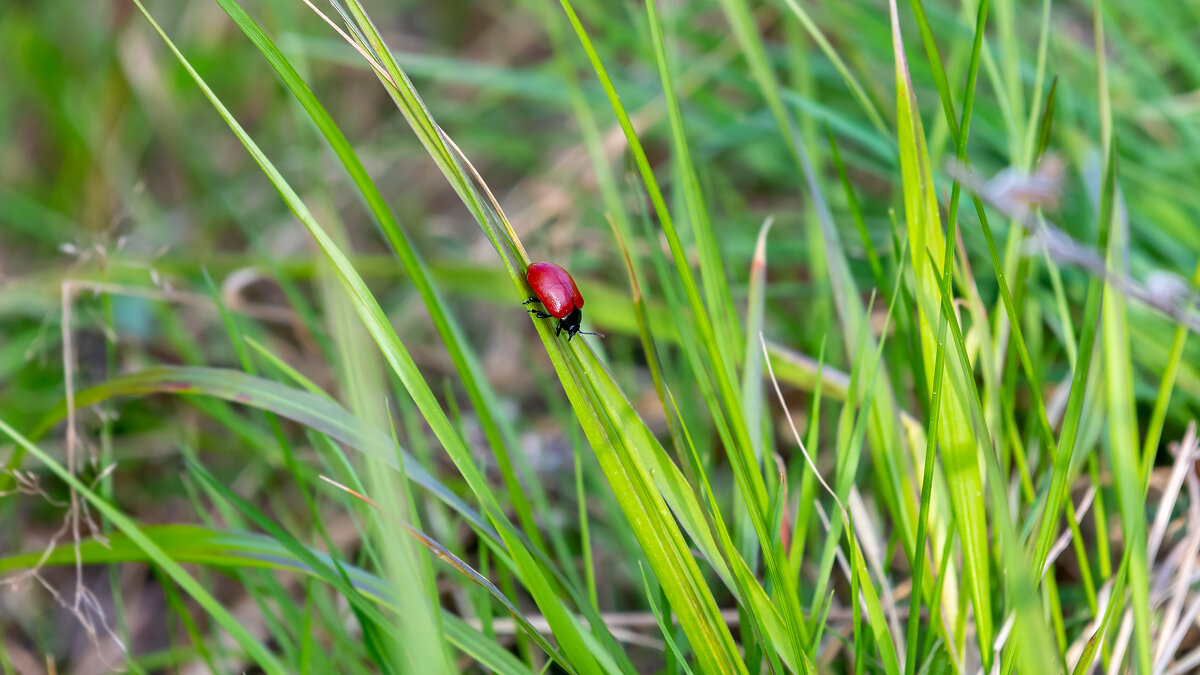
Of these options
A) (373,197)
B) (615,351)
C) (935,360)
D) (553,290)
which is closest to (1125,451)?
(935,360)

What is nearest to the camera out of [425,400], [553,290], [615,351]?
[425,400]

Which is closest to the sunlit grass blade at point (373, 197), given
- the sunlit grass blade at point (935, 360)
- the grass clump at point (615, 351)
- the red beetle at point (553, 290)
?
the grass clump at point (615, 351)

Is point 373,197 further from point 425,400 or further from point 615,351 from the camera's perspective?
point 615,351

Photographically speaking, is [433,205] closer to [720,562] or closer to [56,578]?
[56,578]

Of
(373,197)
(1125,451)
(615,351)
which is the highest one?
(373,197)

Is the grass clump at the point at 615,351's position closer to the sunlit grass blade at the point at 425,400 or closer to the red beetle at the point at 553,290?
the sunlit grass blade at the point at 425,400

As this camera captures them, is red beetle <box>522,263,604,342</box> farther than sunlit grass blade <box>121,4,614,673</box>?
Yes

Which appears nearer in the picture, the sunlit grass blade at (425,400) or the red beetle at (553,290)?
Result: the sunlit grass blade at (425,400)

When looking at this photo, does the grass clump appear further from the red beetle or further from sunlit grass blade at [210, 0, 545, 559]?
the red beetle

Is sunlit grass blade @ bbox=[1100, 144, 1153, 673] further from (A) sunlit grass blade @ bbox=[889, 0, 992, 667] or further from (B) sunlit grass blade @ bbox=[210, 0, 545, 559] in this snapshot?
(B) sunlit grass blade @ bbox=[210, 0, 545, 559]

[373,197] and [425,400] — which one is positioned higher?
[373,197]

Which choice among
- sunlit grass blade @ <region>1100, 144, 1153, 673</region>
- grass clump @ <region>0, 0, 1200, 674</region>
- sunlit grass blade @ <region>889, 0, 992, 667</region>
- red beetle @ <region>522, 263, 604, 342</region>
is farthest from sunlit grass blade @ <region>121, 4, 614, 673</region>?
sunlit grass blade @ <region>1100, 144, 1153, 673</region>

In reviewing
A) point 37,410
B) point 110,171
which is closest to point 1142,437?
point 37,410

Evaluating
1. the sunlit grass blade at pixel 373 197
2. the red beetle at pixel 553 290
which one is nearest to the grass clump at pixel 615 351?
the sunlit grass blade at pixel 373 197
